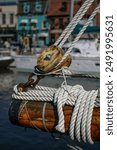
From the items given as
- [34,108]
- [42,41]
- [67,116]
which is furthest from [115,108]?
[42,41]

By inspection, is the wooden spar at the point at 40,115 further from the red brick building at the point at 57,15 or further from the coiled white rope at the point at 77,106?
the red brick building at the point at 57,15

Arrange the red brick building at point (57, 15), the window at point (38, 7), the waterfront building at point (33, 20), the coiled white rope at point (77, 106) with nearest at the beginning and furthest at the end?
1. the coiled white rope at point (77, 106)
2. the red brick building at point (57, 15)
3. the waterfront building at point (33, 20)
4. the window at point (38, 7)

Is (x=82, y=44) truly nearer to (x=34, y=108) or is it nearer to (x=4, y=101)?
(x=4, y=101)

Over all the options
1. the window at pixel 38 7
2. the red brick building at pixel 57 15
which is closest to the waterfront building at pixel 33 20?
the window at pixel 38 7

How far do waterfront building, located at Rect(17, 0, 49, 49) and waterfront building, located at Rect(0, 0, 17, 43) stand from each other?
0.85 m

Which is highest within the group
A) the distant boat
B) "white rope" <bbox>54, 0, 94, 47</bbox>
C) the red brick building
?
"white rope" <bbox>54, 0, 94, 47</bbox>

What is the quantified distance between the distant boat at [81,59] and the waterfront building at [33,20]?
81.7ft

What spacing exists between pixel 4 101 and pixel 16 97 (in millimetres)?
11902

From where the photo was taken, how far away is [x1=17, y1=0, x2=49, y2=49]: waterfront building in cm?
5652

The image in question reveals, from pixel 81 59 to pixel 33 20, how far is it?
31736 mm

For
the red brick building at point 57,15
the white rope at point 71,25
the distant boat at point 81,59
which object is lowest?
the distant boat at point 81,59

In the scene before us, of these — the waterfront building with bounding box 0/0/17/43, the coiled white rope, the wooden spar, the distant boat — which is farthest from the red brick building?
the coiled white rope

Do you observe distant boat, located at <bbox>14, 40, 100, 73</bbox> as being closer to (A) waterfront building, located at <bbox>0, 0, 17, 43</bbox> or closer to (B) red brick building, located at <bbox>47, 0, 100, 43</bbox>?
(B) red brick building, located at <bbox>47, 0, 100, 43</bbox>

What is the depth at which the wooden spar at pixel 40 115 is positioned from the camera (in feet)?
13.5
